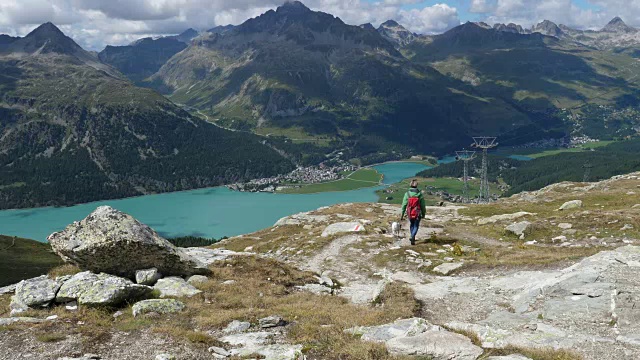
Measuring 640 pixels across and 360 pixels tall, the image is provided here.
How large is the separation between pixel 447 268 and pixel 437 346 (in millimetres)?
16228

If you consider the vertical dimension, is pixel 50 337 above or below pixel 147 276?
above

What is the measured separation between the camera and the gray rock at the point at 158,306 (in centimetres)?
1772

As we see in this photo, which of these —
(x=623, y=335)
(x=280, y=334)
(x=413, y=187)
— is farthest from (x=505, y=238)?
(x=280, y=334)

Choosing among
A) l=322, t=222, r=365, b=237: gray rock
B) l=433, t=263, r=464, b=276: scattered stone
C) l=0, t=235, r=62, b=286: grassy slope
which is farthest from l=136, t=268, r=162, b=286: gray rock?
l=0, t=235, r=62, b=286: grassy slope

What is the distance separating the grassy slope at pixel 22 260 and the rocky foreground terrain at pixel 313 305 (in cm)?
5152

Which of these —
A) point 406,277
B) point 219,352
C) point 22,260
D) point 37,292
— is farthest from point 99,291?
point 22,260

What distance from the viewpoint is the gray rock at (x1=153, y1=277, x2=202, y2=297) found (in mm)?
21047

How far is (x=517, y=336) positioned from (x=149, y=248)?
18.6m

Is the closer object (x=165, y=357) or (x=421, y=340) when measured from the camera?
(x=421, y=340)

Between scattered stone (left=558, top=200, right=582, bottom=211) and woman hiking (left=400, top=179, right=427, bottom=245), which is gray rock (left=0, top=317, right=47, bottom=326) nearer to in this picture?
woman hiking (left=400, top=179, right=427, bottom=245)

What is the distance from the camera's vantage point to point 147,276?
2247cm

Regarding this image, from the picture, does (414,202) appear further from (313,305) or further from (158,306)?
(158,306)

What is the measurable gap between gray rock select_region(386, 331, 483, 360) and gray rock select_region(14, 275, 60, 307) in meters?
15.9

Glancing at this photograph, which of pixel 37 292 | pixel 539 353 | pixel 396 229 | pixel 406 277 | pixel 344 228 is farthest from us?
pixel 344 228
